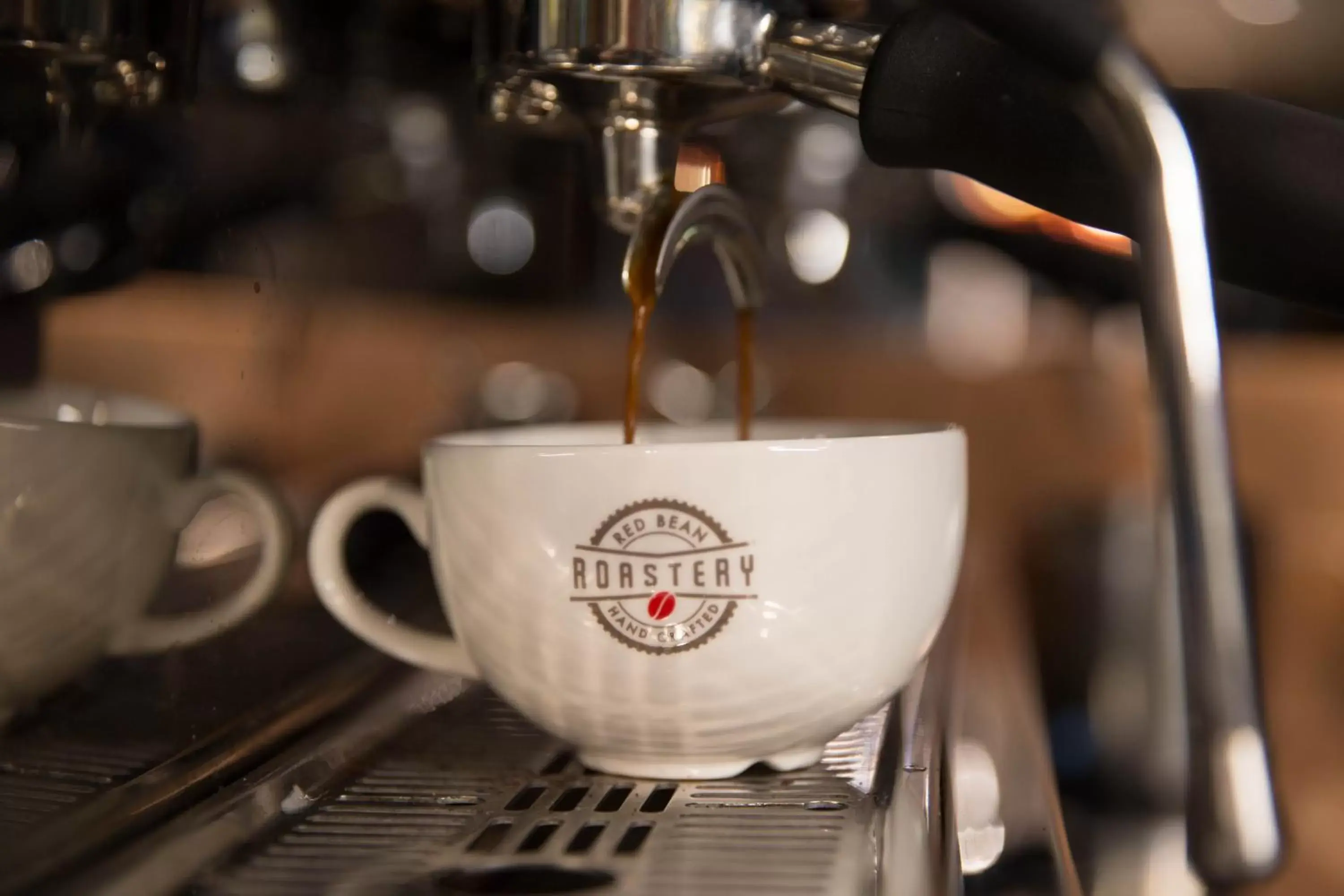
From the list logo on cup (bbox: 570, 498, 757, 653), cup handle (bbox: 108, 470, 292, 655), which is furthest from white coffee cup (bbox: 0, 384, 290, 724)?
logo on cup (bbox: 570, 498, 757, 653)

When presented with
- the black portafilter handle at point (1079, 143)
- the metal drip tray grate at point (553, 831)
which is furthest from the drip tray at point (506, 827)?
the black portafilter handle at point (1079, 143)

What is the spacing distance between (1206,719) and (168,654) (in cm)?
22

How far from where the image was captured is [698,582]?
0.26 m

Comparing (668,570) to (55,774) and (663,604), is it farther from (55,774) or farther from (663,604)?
(55,774)

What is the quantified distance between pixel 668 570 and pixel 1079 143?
0.12 metres

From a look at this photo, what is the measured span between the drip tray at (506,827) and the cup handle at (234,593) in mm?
36

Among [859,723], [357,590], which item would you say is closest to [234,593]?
[357,590]

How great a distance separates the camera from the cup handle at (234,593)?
0.93ft

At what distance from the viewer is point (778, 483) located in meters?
0.26

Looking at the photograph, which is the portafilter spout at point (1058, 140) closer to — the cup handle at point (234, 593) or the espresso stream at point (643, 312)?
the espresso stream at point (643, 312)

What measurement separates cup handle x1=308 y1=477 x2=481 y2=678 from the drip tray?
0.02m

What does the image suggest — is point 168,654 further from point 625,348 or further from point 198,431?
point 625,348

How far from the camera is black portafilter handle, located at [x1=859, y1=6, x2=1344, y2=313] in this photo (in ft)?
0.81

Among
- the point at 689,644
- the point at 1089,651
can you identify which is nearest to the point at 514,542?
the point at 689,644
